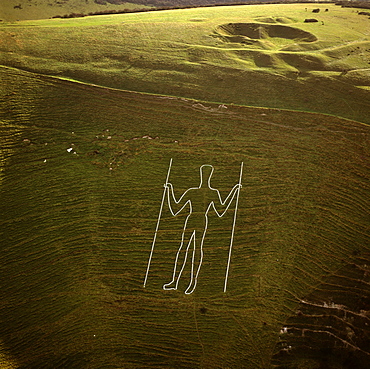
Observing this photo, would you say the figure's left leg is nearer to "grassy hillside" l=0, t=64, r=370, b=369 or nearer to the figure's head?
"grassy hillside" l=0, t=64, r=370, b=369

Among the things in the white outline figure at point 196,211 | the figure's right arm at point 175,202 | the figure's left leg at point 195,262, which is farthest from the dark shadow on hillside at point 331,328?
the figure's right arm at point 175,202

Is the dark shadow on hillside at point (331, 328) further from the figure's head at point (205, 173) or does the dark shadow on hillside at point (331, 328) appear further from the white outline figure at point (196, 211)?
the figure's head at point (205, 173)

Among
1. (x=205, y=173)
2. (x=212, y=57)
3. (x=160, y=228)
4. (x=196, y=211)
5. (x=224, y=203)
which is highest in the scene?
(x=212, y=57)

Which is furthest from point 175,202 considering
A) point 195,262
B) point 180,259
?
point 195,262

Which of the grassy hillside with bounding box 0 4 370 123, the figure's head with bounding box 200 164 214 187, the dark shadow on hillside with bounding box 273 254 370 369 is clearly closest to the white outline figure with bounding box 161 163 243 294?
the figure's head with bounding box 200 164 214 187

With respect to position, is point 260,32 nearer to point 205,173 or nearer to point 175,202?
point 205,173

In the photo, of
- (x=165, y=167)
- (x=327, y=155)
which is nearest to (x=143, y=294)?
(x=165, y=167)
